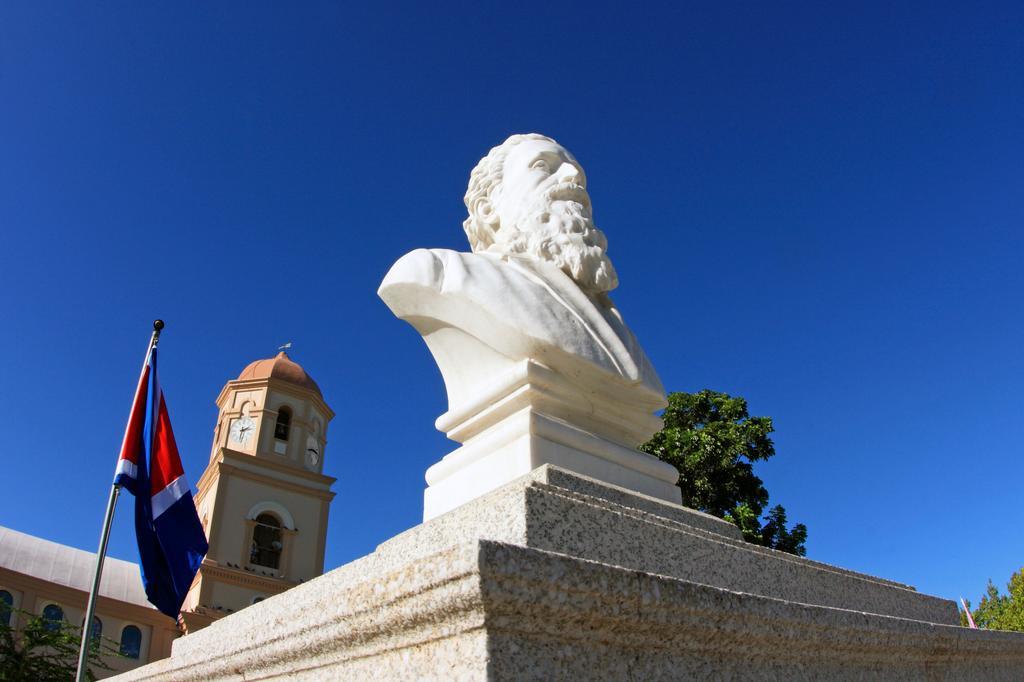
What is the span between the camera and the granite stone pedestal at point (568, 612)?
1.43 meters

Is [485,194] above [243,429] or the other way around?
the other way around

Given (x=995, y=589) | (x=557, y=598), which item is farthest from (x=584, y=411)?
(x=995, y=589)

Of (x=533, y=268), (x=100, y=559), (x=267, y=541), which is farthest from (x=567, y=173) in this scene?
(x=267, y=541)

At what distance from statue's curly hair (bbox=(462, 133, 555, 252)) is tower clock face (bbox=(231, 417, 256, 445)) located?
70.7 ft

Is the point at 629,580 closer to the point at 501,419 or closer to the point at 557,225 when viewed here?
the point at 501,419

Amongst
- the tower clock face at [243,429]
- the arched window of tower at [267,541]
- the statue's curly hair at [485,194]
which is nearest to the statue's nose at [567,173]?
the statue's curly hair at [485,194]

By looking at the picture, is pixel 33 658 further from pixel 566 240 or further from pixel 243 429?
pixel 566 240

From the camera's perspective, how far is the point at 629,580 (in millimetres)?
1533

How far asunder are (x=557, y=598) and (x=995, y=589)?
3698cm

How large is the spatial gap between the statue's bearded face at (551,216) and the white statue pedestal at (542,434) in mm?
624

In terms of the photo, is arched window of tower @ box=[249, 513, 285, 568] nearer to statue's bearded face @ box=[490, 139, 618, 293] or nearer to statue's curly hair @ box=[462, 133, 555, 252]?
statue's curly hair @ box=[462, 133, 555, 252]

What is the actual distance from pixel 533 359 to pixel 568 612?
4.59 ft

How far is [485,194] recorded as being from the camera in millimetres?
3814

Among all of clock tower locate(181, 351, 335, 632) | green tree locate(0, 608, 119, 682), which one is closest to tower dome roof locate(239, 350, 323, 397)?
clock tower locate(181, 351, 335, 632)
